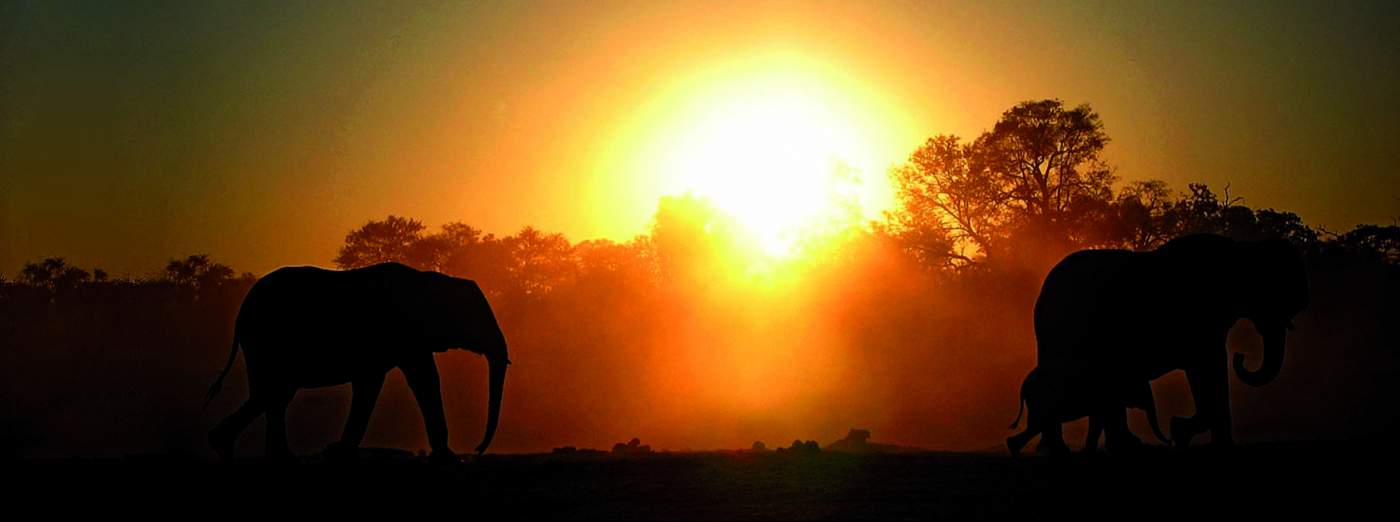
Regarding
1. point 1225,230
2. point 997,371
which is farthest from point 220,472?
point 1225,230

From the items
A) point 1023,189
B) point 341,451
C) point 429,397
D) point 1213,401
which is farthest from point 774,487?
point 1023,189

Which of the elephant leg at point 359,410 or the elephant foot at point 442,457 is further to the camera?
the elephant leg at point 359,410

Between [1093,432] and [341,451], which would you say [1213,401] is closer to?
[1093,432]

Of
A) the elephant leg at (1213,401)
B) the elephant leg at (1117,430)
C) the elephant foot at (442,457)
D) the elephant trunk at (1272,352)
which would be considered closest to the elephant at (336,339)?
the elephant foot at (442,457)

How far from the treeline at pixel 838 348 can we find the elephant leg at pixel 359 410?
27.5 meters

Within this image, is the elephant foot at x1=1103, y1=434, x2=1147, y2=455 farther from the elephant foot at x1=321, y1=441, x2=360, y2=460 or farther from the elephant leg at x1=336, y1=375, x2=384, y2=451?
the elephant foot at x1=321, y1=441, x2=360, y2=460

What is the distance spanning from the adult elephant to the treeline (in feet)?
76.3

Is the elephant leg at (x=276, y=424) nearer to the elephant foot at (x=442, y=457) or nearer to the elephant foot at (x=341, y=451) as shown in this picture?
the elephant foot at (x=341, y=451)

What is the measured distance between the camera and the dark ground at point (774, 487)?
36.3 ft

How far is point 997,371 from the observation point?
4375 cm

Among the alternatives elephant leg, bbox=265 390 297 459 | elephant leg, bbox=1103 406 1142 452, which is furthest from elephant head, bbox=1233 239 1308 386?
elephant leg, bbox=265 390 297 459

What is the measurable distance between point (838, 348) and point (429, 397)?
33001mm

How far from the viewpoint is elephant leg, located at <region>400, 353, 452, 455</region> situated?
1711 centimetres

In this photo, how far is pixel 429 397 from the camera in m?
17.6
